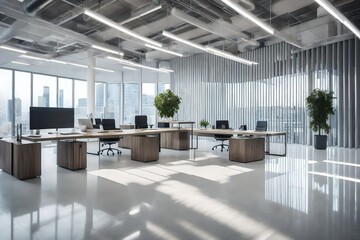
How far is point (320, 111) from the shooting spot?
8.91m

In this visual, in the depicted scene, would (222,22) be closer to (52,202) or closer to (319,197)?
(319,197)

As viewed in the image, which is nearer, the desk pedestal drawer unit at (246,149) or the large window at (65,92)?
the desk pedestal drawer unit at (246,149)

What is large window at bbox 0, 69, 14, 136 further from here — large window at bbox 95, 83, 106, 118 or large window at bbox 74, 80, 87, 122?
large window at bbox 95, 83, 106, 118

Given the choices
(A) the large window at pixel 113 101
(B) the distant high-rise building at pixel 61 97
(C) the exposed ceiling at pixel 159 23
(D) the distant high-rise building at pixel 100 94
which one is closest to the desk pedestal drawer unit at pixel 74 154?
(C) the exposed ceiling at pixel 159 23

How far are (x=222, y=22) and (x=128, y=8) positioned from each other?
2.89 metres

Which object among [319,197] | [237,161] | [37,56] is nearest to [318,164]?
[237,161]

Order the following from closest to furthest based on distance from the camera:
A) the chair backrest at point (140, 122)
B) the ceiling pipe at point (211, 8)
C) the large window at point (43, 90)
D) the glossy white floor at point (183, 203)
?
the glossy white floor at point (183, 203)
the ceiling pipe at point (211, 8)
the chair backrest at point (140, 122)
the large window at point (43, 90)

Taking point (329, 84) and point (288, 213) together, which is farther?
point (329, 84)

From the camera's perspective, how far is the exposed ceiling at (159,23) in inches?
281

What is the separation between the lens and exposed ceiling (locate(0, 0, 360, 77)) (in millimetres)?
7139

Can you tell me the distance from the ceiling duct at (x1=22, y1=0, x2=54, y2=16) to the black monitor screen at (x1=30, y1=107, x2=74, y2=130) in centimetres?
278

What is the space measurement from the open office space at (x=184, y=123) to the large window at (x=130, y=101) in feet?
0.19

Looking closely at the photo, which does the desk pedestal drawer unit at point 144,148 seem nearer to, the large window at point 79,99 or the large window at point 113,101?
the large window at point 79,99

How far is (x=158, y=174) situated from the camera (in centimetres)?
530
